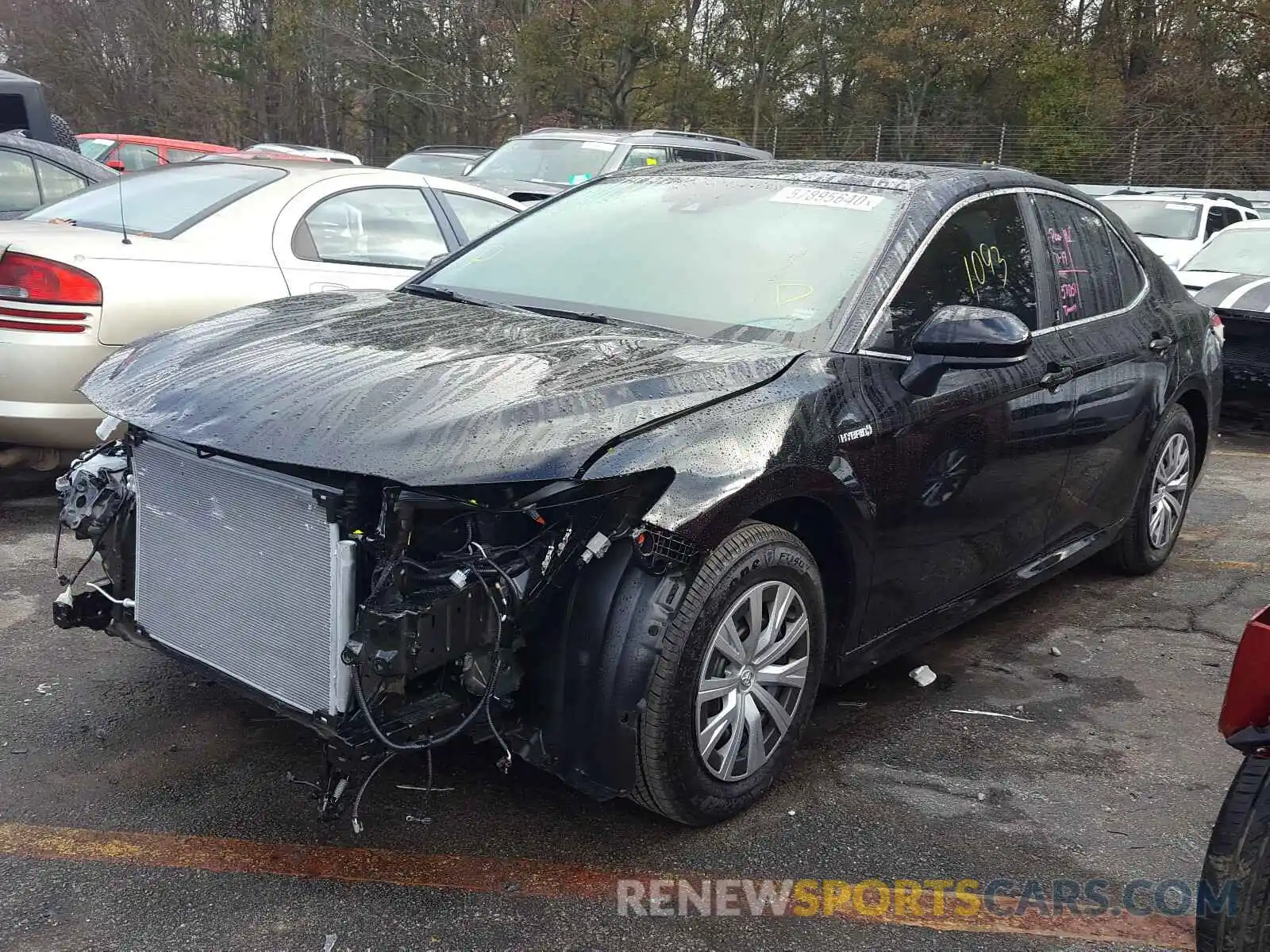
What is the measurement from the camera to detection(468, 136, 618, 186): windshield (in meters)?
11.3

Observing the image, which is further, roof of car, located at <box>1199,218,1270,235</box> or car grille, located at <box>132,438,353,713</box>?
roof of car, located at <box>1199,218,1270,235</box>

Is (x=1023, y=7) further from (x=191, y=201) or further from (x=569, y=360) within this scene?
(x=569, y=360)

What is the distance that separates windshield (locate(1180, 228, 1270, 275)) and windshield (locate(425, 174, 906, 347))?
6969mm

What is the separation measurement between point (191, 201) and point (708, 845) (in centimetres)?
412

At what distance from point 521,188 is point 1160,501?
22.2 feet

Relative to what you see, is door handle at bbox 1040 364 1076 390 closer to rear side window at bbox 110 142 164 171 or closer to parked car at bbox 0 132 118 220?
parked car at bbox 0 132 118 220

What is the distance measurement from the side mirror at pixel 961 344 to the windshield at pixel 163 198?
355cm

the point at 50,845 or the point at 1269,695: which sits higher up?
the point at 1269,695

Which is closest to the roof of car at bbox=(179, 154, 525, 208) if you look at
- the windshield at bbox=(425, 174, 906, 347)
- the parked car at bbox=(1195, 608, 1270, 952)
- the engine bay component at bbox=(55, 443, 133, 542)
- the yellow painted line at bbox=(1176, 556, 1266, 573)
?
the windshield at bbox=(425, 174, 906, 347)

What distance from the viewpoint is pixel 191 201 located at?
18.1 ft

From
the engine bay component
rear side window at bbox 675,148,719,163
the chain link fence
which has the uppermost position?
the chain link fence

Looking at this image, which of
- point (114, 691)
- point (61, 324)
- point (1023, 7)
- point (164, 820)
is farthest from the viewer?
point (1023, 7)

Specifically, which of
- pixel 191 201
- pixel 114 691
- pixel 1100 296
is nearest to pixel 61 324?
pixel 191 201

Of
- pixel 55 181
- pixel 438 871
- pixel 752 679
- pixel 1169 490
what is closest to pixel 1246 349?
pixel 1169 490
